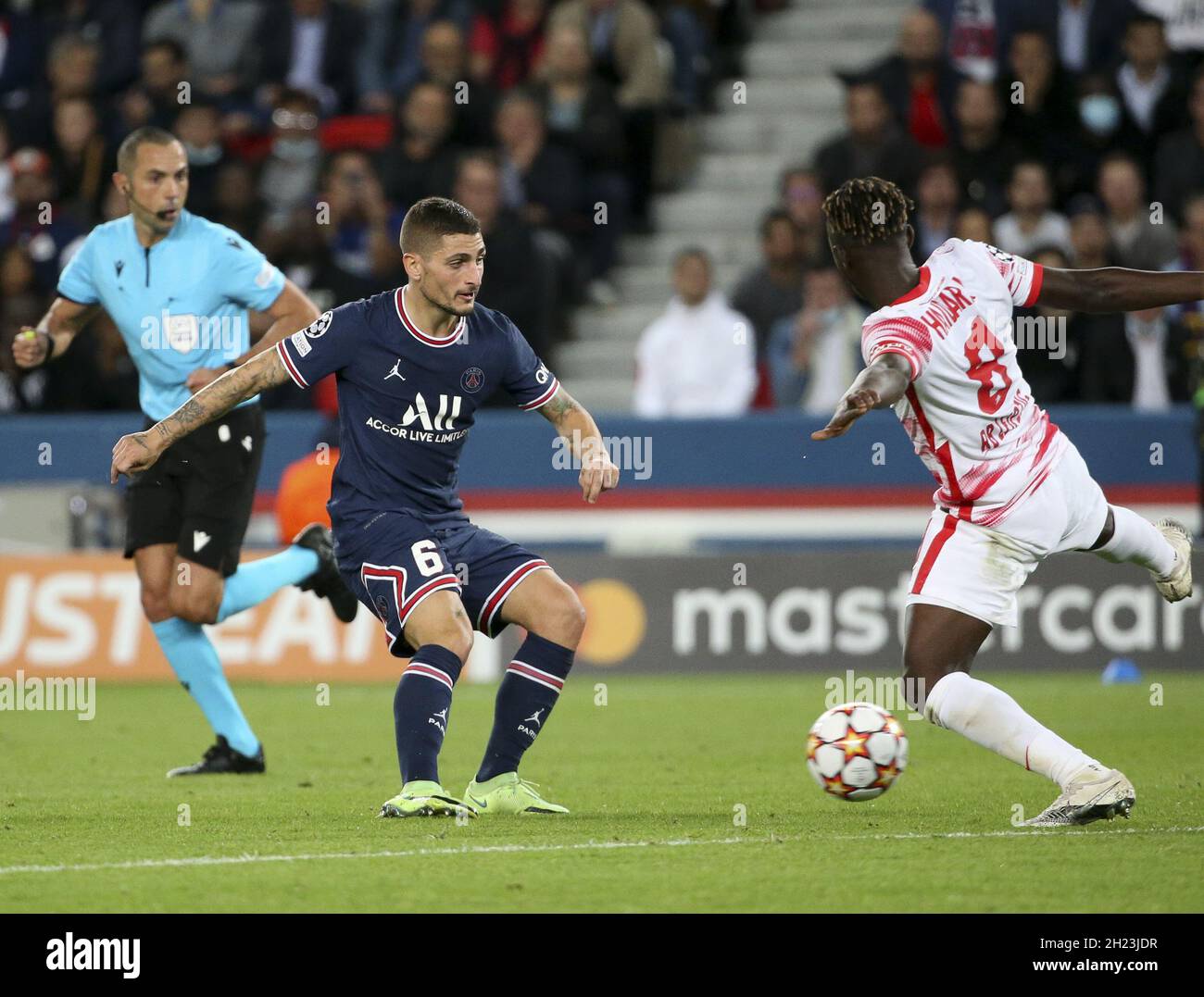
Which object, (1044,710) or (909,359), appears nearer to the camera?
(909,359)

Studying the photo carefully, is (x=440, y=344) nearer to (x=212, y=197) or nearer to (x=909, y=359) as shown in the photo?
(x=909, y=359)

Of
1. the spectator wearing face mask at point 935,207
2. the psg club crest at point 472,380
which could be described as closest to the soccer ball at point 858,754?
the psg club crest at point 472,380

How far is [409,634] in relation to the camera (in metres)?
7.02

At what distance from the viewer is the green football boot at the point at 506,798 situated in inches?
282

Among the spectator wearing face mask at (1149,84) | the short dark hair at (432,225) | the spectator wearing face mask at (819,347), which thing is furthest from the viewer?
the spectator wearing face mask at (1149,84)

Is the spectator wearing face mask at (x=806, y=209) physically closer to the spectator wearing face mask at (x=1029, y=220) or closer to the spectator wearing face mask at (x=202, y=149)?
the spectator wearing face mask at (x=1029, y=220)

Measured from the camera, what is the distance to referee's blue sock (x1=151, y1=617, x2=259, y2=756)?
8.69 metres

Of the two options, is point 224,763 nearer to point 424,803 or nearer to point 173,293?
point 173,293

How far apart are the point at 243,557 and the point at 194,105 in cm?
496

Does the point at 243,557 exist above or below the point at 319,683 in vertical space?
above

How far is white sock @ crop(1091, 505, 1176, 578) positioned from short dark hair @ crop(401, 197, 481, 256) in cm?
240

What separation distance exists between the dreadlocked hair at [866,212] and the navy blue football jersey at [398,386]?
127cm

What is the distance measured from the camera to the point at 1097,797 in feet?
20.9

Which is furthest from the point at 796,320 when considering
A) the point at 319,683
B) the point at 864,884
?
the point at 864,884
